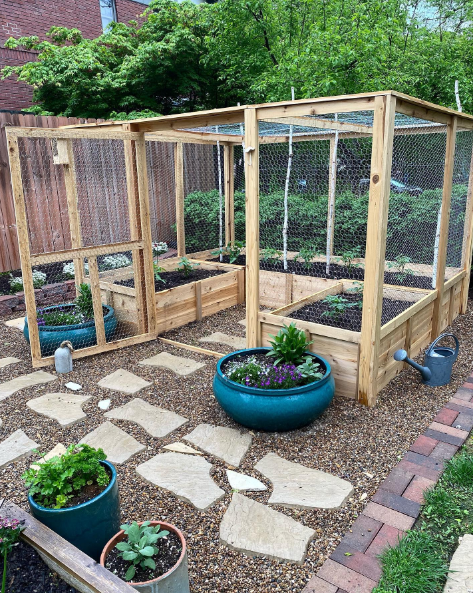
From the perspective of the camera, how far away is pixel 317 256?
20.4 feet

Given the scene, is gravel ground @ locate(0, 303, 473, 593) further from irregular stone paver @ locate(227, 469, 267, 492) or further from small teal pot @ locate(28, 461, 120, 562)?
small teal pot @ locate(28, 461, 120, 562)

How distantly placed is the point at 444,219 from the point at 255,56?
16.5ft

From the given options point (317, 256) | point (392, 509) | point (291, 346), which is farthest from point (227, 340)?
point (392, 509)

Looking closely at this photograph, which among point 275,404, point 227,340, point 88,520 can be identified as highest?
point 88,520

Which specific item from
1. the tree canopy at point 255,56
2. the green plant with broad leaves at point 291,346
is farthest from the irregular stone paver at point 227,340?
the tree canopy at point 255,56

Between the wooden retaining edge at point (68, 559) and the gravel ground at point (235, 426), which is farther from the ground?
the wooden retaining edge at point (68, 559)

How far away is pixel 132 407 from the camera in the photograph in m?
3.34

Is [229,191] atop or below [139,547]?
atop

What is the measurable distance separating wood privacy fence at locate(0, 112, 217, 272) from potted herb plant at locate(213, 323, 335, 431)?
99.0 inches

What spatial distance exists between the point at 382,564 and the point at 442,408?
162cm

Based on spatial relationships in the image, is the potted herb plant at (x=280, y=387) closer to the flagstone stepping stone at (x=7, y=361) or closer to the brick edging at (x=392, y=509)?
the brick edging at (x=392, y=509)

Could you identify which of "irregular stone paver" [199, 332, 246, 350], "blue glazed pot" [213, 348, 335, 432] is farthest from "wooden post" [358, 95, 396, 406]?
"irregular stone paver" [199, 332, 246, 350]

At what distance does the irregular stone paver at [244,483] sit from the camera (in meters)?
2.47

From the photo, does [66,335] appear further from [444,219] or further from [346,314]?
[444,219]
